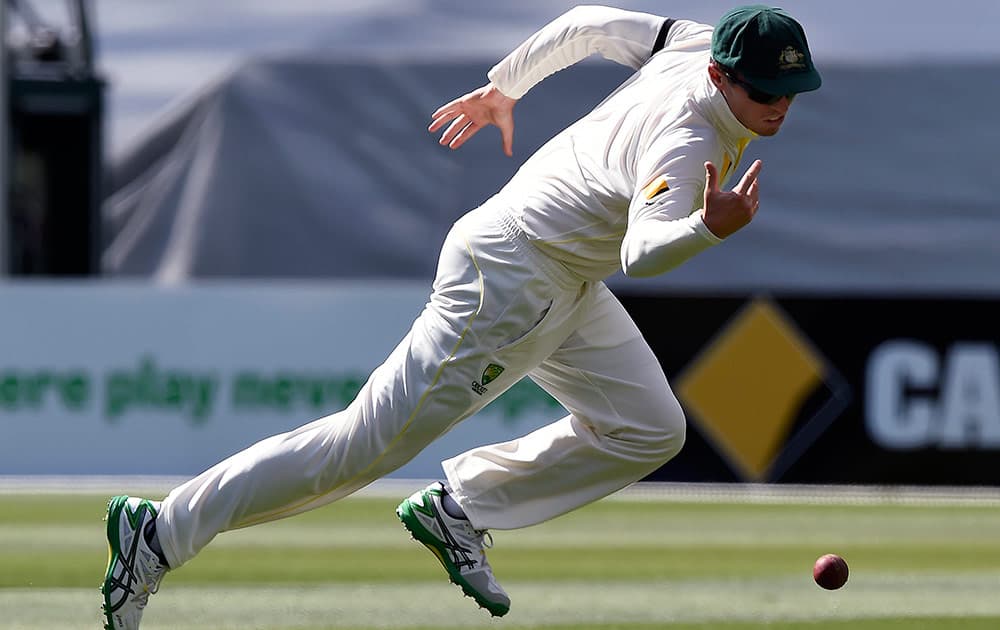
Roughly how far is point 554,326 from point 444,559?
2.58 ft

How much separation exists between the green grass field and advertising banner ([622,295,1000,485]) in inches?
33.9

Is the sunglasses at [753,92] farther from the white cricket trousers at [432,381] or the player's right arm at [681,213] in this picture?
the white cricket trousers at [432,381]

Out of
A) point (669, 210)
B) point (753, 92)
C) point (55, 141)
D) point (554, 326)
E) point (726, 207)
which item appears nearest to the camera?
point (726, 207)

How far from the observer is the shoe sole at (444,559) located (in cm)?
512

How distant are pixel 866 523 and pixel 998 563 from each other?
1867 mm

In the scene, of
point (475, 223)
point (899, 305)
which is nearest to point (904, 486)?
point (899, 305)

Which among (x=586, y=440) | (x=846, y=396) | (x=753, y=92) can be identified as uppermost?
(x=753, y=92)

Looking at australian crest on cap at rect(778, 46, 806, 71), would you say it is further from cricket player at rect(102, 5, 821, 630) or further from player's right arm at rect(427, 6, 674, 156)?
player's right arm at rect(427, 6, 674, 156)

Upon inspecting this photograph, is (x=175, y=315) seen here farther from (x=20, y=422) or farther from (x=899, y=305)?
(x=899, y=305)

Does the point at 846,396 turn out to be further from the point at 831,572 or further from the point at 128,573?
the point at 128,573

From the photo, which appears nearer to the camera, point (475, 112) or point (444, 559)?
point (444, 559)

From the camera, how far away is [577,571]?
696cm

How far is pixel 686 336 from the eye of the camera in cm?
1137

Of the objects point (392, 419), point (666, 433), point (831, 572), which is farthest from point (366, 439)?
point (831, 572)
